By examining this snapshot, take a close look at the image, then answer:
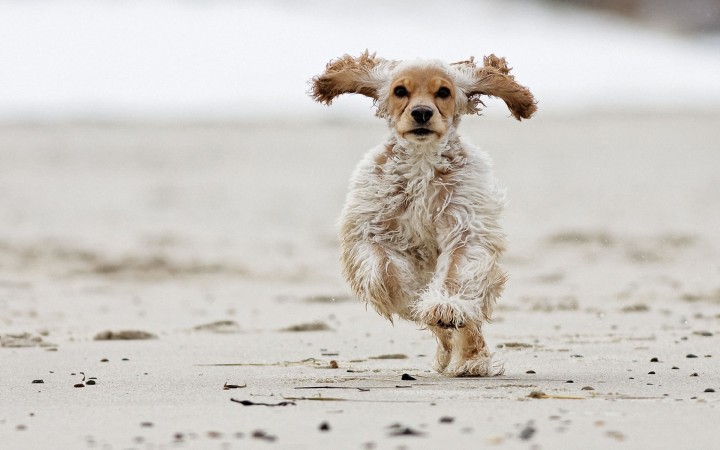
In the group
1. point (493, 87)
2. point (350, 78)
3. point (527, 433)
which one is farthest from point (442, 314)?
point (527, 433)

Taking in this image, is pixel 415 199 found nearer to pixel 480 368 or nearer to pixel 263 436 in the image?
pixel 480 368

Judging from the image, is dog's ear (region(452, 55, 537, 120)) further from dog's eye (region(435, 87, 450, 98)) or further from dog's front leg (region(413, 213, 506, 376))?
dog's front leg (region(413, 213, 506, 376))

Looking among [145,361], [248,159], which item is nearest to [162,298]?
[145,361]

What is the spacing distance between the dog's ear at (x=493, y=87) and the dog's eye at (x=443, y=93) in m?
0.24

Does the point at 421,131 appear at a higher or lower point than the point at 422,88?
lower

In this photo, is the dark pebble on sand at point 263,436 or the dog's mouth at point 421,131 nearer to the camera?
the dark pebble on sand at point 263,436

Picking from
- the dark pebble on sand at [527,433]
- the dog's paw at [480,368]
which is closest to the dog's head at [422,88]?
the dog's paw at [480,368]

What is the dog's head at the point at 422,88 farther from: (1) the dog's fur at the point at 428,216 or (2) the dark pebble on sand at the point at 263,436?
(2) the dark pebble on sand at the point at 263,436

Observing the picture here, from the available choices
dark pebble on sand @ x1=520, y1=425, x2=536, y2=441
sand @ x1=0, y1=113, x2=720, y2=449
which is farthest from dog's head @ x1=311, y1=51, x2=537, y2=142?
dark pebble on sand @ x1=520, y1=425, x2=536, y2=441

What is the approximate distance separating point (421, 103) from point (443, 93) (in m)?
0.21

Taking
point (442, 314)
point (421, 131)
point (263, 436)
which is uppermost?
point (421, 131)

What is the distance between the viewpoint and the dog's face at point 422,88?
6.39 m

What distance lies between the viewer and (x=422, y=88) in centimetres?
652

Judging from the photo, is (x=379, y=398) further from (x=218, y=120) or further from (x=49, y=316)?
(x=218, y=120)
